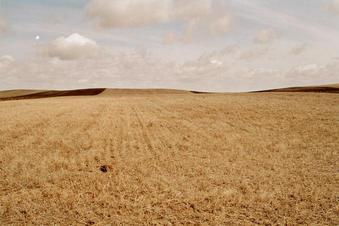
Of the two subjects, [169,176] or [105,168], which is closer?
[169,176]

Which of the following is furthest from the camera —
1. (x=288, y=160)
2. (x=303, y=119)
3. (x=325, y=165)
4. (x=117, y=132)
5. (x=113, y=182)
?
(x=303, y=119)

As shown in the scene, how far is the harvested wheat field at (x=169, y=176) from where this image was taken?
29.0 feet

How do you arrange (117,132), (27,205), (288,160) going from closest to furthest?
(27,205), (288,160), (117,132)

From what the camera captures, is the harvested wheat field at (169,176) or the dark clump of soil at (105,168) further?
the dark clump of soil at (105,168)

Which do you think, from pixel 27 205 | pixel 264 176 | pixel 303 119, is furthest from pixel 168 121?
pixel 27 205

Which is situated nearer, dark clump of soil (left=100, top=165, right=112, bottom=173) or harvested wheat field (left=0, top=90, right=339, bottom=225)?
harvested wheat field (left=0, top=90, right=339, bottom=225)

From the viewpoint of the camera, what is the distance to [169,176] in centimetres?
1222

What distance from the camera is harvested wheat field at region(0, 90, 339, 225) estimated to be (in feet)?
29.0

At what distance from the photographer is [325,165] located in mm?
13852

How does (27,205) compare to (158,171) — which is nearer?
(27,205)

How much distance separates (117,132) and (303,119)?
1505 centimetres

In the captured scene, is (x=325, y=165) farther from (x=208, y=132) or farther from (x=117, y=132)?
(x=117, y=132)

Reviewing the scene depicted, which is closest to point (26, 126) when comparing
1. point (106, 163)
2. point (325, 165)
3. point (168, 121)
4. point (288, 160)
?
point (168, 121)

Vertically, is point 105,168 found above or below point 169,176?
above
